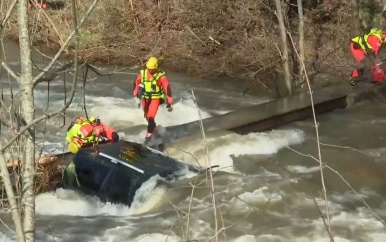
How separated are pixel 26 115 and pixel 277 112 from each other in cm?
938

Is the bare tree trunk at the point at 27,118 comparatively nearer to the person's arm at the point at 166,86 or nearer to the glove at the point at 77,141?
the glove at the point at 77,141

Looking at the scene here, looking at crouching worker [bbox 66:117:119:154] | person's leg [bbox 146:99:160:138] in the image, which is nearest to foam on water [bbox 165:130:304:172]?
person's leg [bbox 146:99:160:138]

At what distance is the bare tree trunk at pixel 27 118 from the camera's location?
2.72 m

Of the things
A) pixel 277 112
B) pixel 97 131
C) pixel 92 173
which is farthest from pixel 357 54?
pixel 92 173

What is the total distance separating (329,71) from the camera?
50.1 feet

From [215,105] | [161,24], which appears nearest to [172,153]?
[215,105]

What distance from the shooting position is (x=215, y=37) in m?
18.0

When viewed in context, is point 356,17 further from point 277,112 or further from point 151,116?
point 151,116

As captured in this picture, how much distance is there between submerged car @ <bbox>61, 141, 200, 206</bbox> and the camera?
8383 millimetres

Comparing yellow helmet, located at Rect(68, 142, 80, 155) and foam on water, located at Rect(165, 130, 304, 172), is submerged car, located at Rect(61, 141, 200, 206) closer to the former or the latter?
yellow helmet, located at Rect(68, 142, 80, 155)

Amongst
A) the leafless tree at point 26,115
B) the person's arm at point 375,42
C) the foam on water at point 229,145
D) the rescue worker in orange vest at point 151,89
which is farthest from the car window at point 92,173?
the person's arm at point 375,42

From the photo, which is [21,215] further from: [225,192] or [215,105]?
[215,105]

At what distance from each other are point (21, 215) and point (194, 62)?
14717 millimetres

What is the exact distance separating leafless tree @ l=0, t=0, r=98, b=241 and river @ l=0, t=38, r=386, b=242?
272 cm
